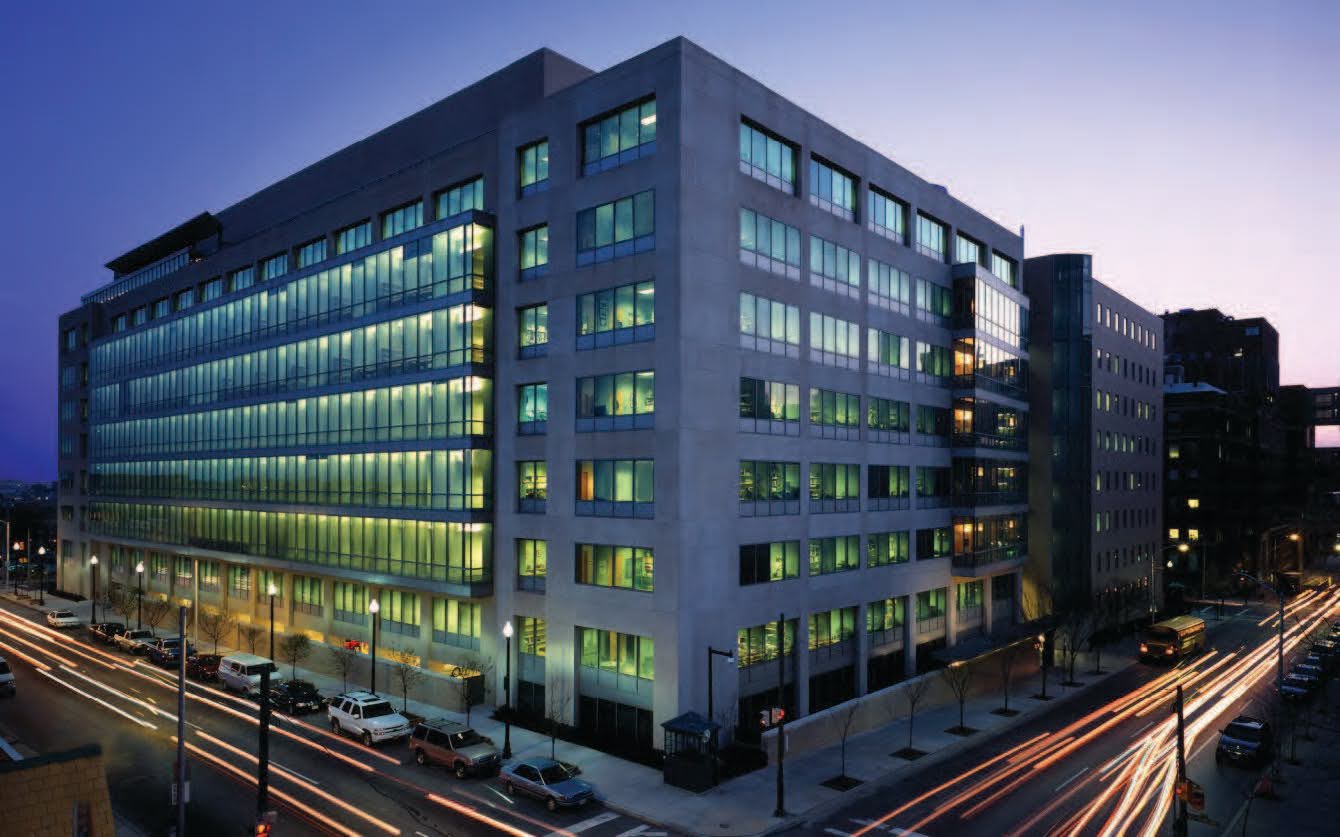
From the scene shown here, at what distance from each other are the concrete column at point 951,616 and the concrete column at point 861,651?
31.6 feet

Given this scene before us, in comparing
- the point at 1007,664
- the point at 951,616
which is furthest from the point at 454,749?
the point at 951,616

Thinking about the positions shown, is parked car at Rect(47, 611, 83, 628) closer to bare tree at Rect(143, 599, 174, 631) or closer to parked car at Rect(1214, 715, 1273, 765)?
bare tree at Rect(143, 599, 174, 631)

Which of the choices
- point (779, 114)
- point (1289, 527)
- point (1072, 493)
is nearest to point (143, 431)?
point (779, 114)

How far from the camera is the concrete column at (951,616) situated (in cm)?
5125

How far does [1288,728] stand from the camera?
3559 centimetres

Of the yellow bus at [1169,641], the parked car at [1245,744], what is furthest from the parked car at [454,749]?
the yellow bus at [1169,641]

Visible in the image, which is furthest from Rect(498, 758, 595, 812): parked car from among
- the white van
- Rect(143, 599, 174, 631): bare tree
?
Rect(143, 599, 174, 631): bare tree

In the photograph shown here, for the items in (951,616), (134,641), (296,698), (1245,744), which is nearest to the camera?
(1245,744)

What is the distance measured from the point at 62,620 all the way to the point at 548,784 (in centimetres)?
5686

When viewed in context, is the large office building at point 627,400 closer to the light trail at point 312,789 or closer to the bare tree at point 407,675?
the bare tree at point 407,675

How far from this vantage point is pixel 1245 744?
3338cm

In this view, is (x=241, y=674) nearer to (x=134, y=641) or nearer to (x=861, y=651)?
(x=134, y=641)

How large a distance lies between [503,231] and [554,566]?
16.5 m

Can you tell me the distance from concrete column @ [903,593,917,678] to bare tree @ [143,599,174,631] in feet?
163
